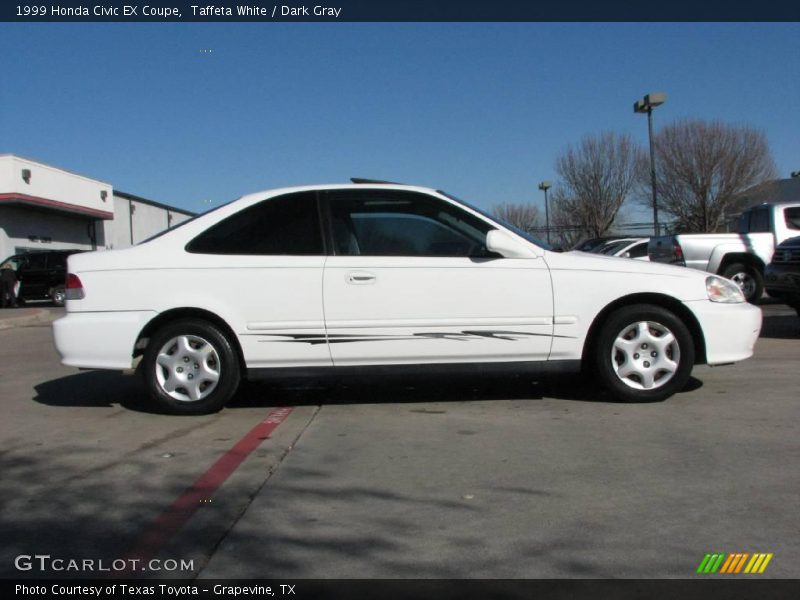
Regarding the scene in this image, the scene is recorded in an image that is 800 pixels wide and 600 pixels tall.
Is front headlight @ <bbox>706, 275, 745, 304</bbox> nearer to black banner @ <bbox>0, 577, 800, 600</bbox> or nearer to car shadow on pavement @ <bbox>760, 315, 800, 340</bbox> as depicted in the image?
black banner @ <bbox>0, 577, 800, 600</bbox>

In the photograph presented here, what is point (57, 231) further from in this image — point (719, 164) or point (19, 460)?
point (19, 460)

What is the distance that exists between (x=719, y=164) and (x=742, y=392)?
27.1 metres

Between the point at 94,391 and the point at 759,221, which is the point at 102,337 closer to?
the point at 94,391

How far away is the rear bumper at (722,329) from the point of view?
18.6ft

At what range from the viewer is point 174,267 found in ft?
18.6

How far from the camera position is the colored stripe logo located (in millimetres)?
2971

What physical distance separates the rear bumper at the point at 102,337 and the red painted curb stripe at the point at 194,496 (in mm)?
1177

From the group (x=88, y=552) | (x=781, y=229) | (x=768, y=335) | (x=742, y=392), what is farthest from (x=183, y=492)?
(x=781, y=229)

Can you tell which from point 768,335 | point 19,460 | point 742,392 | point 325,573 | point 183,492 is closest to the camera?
point 325,573

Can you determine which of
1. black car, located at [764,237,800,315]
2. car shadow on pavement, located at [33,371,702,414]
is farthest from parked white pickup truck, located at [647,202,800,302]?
car shadow on pavement, located at [33,371,702,414]

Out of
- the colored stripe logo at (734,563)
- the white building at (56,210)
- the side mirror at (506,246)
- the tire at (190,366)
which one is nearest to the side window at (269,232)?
the tire at (190,366)

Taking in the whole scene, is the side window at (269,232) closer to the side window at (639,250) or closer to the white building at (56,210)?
the side window at (639,250)

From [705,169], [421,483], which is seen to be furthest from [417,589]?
[705,169]

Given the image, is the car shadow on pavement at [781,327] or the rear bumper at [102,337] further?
the car shadow on pavement at [781,327]
